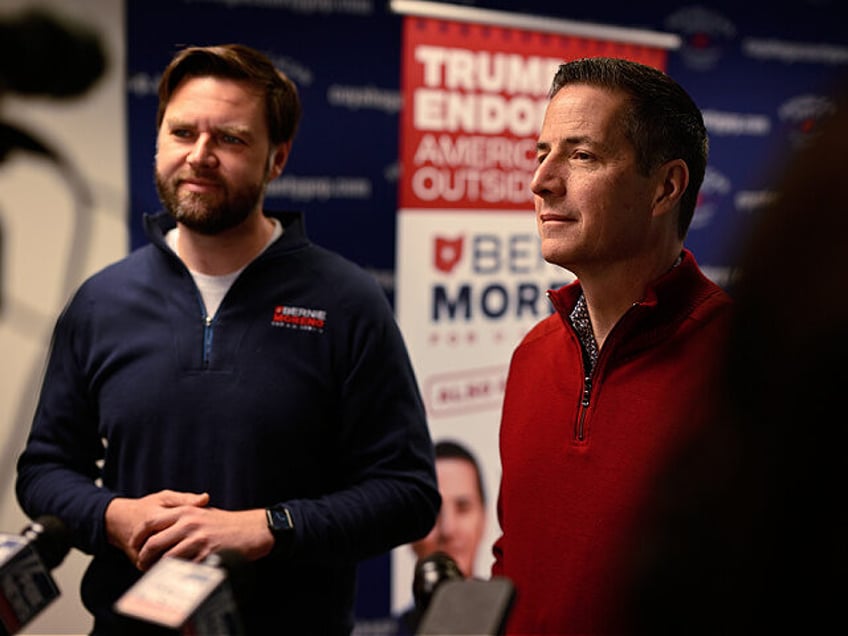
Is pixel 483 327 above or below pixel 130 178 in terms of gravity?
below

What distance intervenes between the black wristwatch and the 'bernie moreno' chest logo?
0.33m

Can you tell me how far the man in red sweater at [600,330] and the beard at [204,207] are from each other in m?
0.59

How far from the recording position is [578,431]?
1393 mm

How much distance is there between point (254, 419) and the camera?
166 cm

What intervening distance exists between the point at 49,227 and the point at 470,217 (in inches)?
51.1

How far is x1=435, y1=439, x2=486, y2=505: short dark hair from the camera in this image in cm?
315

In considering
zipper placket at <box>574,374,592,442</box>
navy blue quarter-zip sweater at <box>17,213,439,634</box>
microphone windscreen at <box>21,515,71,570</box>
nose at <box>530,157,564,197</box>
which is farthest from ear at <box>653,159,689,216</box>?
microphone windscreen at <box>21,515,71,570</box>

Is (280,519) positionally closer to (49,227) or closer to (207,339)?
(207,339)

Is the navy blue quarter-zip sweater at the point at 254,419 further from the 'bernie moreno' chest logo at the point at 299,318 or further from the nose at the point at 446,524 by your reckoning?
the nose at the point at 446,524

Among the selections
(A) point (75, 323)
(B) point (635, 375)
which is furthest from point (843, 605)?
(A) point (75, 323)

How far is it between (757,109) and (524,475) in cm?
287

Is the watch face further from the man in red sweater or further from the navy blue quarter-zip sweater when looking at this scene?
the man in red sweater

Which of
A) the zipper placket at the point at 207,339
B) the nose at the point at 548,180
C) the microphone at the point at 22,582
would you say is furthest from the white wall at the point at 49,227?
the nose at the point at 548,180

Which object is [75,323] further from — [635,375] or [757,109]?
[757,109]
